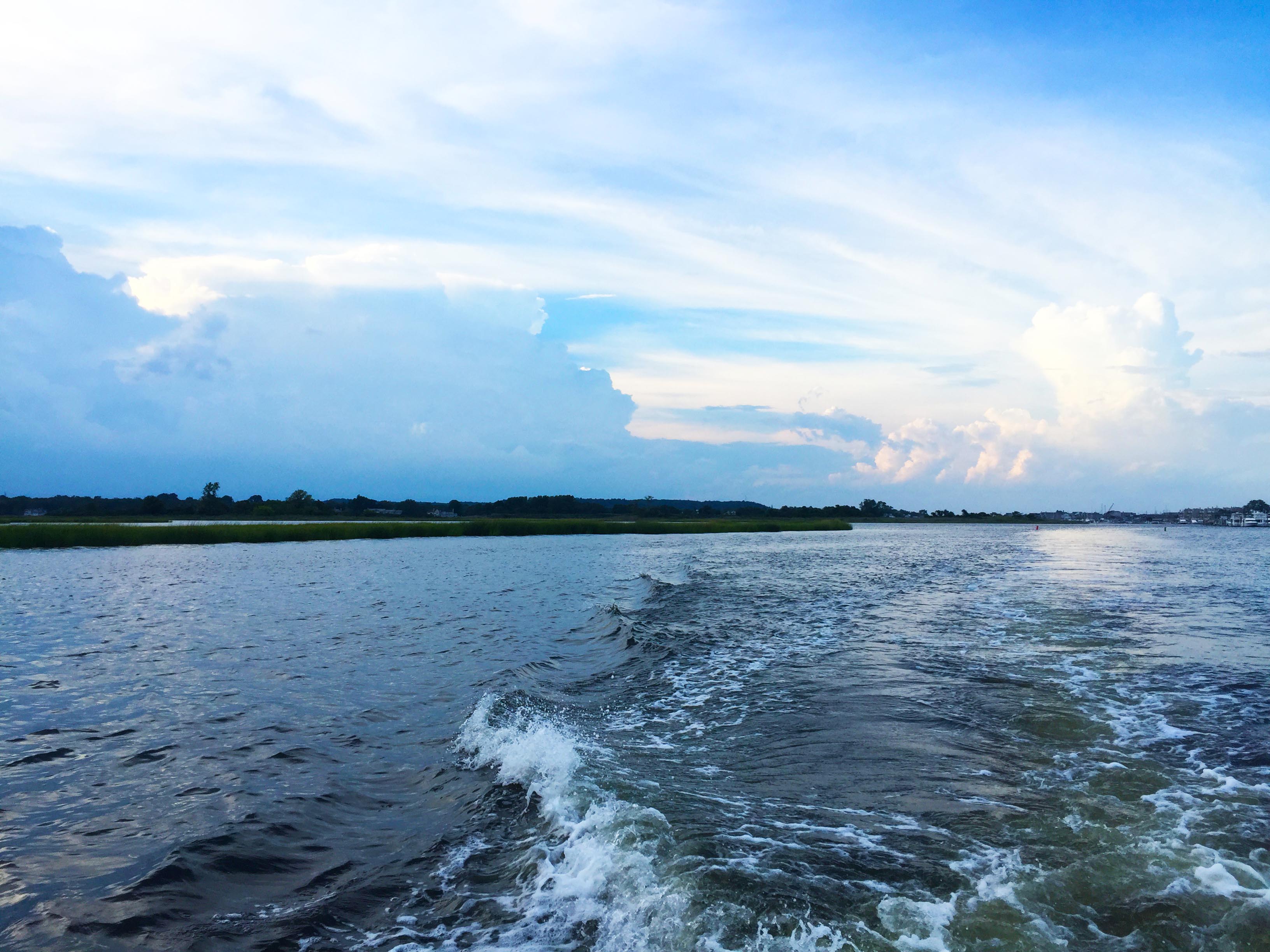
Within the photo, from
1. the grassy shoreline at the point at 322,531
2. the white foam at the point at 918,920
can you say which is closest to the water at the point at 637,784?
the white foam at the point at 918,920

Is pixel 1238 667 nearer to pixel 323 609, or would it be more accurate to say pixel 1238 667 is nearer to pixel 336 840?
pixel 336 840

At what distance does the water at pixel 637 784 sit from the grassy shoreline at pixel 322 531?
4611 centimetres

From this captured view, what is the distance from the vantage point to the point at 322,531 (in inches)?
3130

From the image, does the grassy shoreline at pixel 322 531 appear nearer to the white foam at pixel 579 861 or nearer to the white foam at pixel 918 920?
the white foam at pixel 579 861

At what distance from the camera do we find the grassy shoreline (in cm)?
6066

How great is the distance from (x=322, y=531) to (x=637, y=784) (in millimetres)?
77658

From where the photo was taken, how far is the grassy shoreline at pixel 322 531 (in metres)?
60.7

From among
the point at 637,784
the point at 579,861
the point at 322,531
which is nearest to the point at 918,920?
the point at 579,861

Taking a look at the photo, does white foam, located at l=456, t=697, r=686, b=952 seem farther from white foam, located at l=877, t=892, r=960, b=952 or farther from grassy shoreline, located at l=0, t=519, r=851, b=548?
grassy shoreline, located at l=0, t=519, r=851, b=548

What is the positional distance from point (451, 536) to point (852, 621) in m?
73.6

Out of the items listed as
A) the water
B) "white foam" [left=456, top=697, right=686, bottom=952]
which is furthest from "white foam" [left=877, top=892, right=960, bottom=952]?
"white foam" [left=456, top=697, right=686, bottom=952]

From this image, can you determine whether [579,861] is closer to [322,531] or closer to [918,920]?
[918,920]

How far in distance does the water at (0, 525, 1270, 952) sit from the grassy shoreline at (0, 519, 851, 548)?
46.1 m

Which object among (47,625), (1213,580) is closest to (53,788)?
(47,625)
